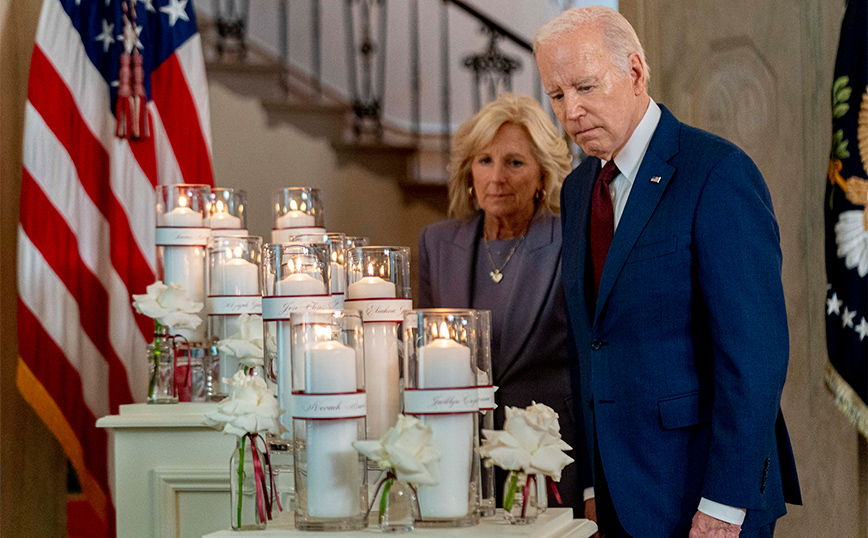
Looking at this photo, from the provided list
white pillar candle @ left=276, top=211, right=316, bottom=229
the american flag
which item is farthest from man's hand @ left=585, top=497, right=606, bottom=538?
the american flag

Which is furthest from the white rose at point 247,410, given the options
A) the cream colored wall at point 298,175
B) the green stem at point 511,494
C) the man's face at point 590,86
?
the cream colored wall at point 298,175

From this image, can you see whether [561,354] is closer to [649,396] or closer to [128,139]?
[649,396]

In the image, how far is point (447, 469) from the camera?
4.08ft

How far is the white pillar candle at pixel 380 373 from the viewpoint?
141 cm

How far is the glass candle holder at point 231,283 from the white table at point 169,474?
127 mm

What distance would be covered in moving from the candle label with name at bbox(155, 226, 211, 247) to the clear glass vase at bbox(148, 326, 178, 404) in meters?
0.25

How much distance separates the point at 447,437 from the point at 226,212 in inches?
56.1

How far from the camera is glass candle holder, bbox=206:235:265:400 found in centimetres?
211

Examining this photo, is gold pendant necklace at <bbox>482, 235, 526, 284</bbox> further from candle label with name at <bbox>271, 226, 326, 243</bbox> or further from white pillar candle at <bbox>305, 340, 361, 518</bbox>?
white pillar candle at <bbox>305, 340, 361, 518</bbox>

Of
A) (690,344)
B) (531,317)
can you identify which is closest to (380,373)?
(690,344)

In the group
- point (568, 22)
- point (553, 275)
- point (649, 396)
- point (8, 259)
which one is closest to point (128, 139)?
point (8, 259)

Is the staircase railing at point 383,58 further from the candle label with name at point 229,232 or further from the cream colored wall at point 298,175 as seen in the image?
the candle label with name at point 229,232

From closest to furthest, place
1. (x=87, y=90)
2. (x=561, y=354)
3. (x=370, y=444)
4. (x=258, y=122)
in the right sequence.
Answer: (x=370, y=444)
(x=561, y=354)
(x=87, y=90)
(x=258, y=122)

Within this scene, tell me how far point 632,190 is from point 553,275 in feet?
2.63
